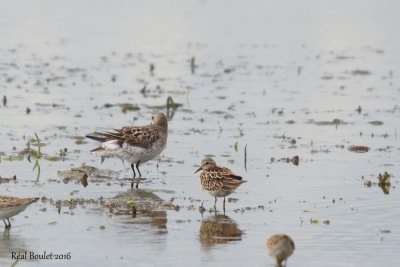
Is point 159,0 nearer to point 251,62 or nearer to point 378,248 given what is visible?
point 251,62

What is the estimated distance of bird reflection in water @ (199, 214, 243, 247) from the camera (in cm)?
1423

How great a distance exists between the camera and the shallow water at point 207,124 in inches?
561

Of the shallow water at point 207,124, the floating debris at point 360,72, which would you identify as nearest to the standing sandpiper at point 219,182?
the shallow water at point 207,124

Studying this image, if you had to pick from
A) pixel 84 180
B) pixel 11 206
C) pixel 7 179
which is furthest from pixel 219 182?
pixel 7 179

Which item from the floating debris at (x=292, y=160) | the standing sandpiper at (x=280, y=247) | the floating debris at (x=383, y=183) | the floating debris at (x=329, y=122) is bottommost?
the standing sandpiper at (x=280, y=247)

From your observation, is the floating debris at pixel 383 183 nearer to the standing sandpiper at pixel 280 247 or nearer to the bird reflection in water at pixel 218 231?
the bird reflection in water at pixel 218 231

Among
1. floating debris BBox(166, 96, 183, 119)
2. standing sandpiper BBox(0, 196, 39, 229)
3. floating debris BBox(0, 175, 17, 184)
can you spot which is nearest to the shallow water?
floating debris BBox(0, 175, 17, 184)

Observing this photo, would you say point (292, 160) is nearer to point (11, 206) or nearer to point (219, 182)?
point (219, 182)

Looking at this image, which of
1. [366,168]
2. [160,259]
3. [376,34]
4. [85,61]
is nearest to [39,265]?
[160,259]

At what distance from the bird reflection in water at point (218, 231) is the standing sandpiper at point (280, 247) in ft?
4.50

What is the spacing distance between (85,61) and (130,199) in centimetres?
1402

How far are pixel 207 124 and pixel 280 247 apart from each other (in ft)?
32.4

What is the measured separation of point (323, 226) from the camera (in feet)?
48.9

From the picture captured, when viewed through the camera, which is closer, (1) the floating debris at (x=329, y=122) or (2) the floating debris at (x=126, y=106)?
(1) the floating debris at (x=329, y=122)
